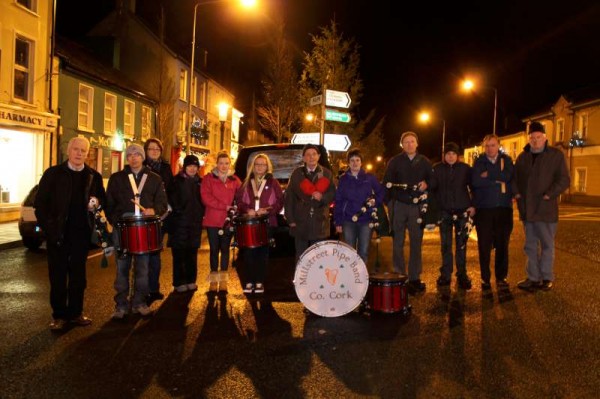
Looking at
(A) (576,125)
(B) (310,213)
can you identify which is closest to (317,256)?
(B) (310,213)

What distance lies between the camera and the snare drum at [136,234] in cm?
584

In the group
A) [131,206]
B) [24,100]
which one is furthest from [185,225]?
[24,100]

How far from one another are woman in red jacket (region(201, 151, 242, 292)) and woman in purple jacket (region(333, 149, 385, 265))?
1.53 m

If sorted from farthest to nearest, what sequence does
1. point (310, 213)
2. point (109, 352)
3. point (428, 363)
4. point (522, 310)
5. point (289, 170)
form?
1. point (289, 170)
2. point (310, 213)
3. point (522, 310)
4. point (109, 352)
5. point (428, 363)

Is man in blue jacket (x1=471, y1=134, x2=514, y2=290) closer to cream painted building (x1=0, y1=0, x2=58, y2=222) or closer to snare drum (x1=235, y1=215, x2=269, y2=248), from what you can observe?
snare drum (x1=235, y1=215, x2=269, y2=248)

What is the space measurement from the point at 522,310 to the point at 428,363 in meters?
2.29

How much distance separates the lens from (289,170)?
1033cm

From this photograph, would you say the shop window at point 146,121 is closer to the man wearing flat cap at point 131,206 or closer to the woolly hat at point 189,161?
the woolly hat at point 189,161

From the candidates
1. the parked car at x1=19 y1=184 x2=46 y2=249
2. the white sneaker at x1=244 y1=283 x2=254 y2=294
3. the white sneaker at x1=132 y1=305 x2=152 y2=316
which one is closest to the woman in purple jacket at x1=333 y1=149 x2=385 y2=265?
the white sneaker at x1=244 y1=283 x2=254 y2=294

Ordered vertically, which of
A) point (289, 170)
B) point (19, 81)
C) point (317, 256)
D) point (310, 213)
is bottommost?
point (317, 256)

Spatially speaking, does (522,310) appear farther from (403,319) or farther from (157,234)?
(157,234)

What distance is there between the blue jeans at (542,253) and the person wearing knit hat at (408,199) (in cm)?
158

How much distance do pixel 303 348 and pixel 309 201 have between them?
2.28m

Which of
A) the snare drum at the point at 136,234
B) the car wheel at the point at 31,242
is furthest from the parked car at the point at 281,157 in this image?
the car wheel at the point at 31,242
